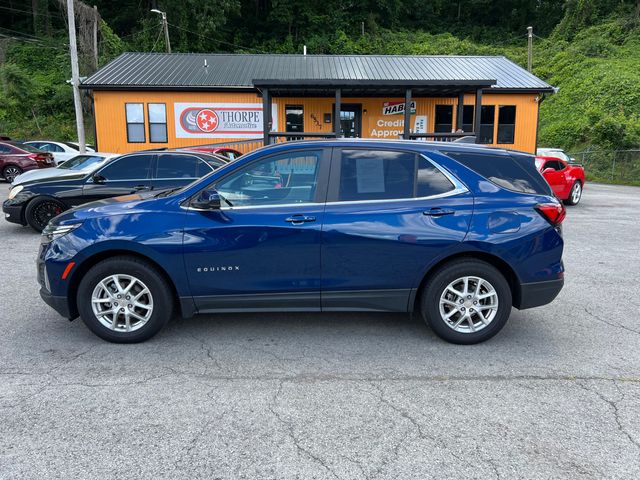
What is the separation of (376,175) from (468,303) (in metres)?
1.34

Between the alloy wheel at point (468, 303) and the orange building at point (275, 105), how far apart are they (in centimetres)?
1648

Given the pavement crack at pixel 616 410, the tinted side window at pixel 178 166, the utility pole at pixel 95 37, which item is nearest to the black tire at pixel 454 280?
the pavement crack at pixel 616 410

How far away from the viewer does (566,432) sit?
3002 millimetres

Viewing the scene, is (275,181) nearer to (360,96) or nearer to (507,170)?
(507,170)

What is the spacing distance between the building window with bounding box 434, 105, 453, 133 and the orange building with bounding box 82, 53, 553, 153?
0.14 feet

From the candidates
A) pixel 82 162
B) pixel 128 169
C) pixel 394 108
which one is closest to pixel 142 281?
pixel 128 169

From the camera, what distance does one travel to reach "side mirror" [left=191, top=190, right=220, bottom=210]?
160 inches

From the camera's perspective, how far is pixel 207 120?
69.5 feet

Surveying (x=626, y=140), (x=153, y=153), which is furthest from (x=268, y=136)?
(x=626, y=140)

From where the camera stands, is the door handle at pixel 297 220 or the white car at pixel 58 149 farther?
the white car at pixel 58 149

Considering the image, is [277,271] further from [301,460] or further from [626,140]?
[626,140]

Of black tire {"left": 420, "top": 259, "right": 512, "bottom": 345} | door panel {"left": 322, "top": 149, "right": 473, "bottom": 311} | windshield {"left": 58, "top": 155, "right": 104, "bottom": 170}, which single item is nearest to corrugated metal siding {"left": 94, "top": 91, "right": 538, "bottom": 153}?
windshield {"left": 58, "top": 155, "right": 104, "bottom": 170}

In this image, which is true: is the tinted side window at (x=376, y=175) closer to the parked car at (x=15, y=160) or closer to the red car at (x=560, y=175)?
the red car at (x=560, y=175)

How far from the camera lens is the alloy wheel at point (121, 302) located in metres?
4.18
